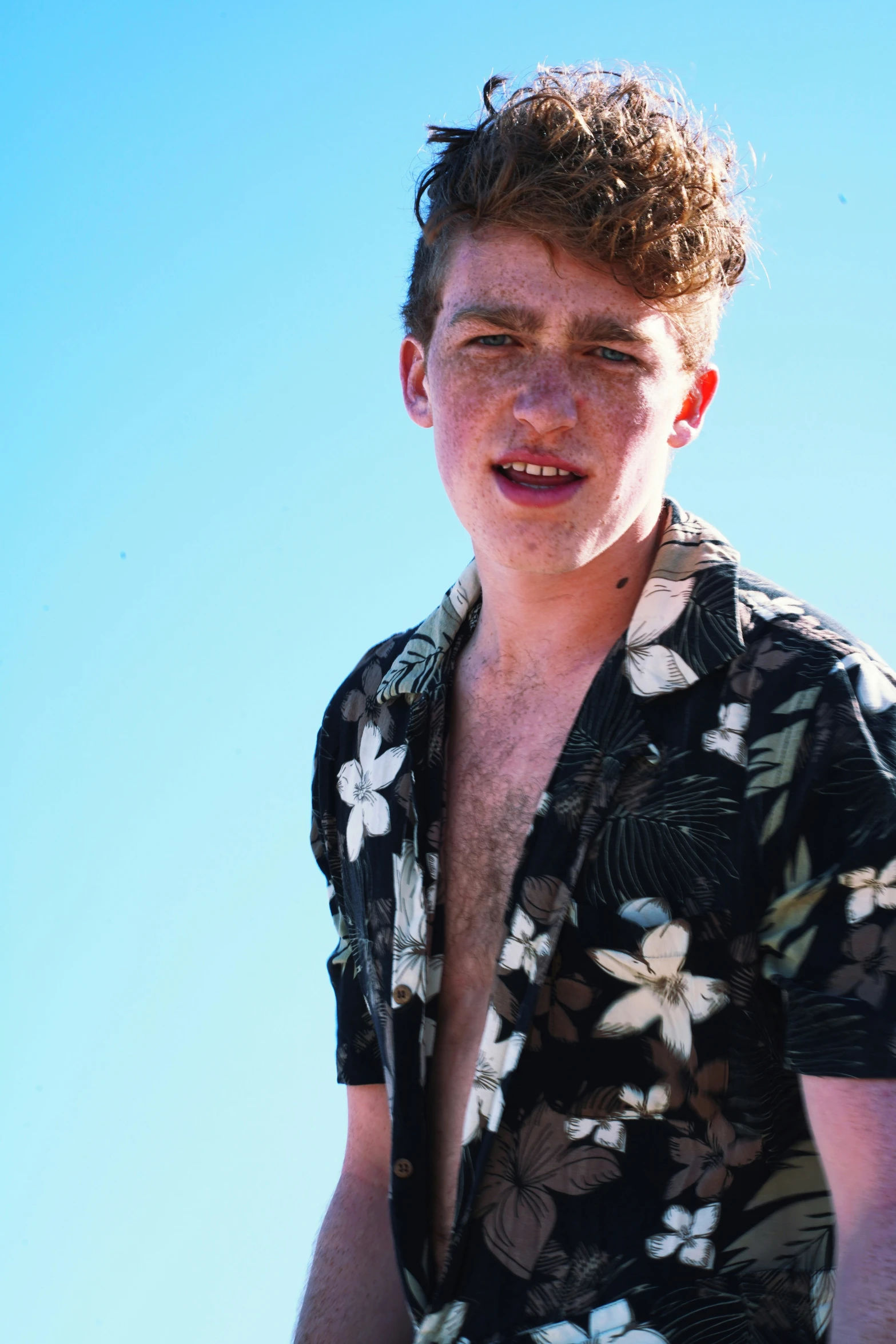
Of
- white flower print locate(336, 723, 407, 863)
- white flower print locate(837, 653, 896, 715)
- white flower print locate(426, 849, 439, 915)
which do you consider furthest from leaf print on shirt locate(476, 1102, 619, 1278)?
white flower print locate(837, 653, 896, 715)

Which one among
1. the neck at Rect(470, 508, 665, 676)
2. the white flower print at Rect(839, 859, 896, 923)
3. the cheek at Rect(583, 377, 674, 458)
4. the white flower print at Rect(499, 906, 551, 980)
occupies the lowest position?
the white flower print at Rect(499, 906, 551, 980)

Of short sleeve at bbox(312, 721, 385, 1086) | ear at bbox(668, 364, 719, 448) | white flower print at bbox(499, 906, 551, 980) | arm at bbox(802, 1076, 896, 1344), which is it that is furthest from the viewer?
short sleeve at bbox(312, 721, 385, 1086)

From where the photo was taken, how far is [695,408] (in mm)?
2596

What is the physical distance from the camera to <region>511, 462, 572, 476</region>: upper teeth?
7.53 ft

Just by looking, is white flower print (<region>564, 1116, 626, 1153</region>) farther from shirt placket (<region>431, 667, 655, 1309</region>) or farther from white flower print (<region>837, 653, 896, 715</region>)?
white flower print (<region>837, 653, 896, 715</region>)

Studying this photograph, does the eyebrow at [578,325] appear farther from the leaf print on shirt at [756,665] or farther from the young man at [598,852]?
the leaf print on shirt at [756,665]

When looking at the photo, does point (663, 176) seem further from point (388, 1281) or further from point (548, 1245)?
point (388, 1281)

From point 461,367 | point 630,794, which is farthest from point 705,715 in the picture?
point 461,367

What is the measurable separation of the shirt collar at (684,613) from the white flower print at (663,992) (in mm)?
417

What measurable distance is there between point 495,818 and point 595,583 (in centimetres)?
48

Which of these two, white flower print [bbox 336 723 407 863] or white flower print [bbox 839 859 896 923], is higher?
white flower print [bbox 336 723 407 863]

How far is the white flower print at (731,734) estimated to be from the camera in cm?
199

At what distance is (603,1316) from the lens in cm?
193

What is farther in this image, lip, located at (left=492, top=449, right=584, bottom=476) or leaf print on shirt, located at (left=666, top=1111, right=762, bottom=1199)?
lip, located at (left=492, top=449, right=584, bottom=476)
